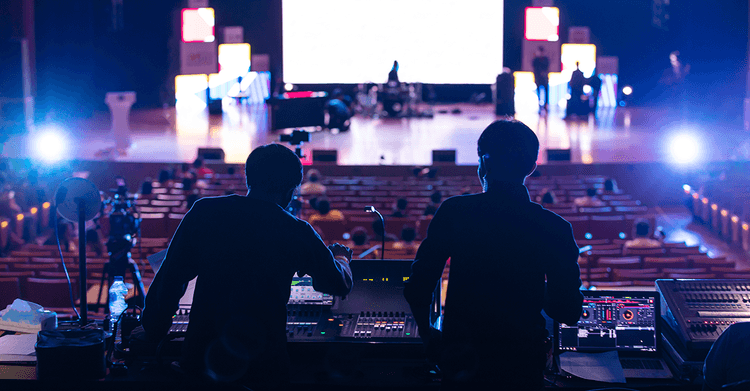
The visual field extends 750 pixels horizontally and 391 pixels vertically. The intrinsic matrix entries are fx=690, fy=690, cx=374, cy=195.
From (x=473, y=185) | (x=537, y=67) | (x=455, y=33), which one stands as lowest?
(x=473, y=185)

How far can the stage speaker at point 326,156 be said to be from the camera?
14.1 meters

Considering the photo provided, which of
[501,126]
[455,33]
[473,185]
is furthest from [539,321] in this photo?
[455,33]

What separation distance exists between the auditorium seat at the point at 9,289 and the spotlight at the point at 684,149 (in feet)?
39.9

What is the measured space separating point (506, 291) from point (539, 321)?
18cm

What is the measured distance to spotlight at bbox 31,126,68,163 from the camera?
1498cm

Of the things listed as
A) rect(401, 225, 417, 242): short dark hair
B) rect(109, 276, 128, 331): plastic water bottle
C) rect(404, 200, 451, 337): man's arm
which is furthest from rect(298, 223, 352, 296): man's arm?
rect(401, 225, 417, 242): short dark hair

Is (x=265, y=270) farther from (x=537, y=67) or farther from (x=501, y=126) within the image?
(x=537, y=67)

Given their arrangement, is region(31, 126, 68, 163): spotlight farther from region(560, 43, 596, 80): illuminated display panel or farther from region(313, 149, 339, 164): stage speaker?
region(560, 43, 596, 80): illuminated display panel

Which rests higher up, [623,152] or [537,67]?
[537,67]

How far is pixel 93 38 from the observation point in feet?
71.6

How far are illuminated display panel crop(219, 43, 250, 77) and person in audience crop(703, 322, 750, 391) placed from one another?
22.5m

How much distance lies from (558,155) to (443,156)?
2390 millimetres

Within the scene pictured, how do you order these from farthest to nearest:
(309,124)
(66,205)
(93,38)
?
(93,38) → (309,124) → (66,205)

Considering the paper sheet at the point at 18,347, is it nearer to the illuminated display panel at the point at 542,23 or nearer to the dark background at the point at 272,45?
the dark background at the point at 272,45
